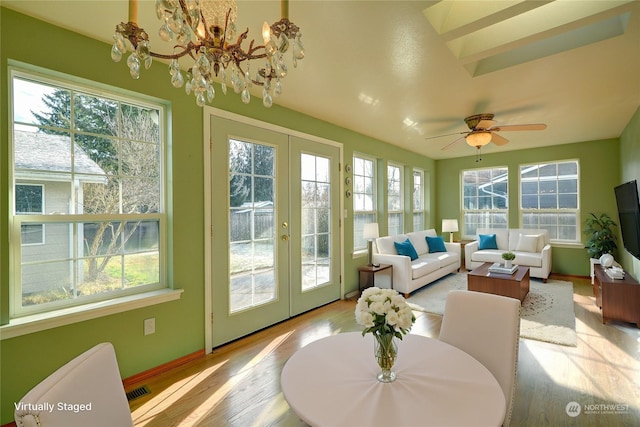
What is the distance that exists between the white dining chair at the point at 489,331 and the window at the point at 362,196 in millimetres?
2999

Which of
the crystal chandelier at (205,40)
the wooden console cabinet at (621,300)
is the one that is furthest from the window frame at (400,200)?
the crystal chandelier at (205,40)

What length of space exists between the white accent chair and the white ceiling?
1.91 m

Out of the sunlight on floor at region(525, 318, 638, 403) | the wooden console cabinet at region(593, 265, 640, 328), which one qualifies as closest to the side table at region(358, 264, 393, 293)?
the sunlight on floor at region(525, 318, 638, 403)

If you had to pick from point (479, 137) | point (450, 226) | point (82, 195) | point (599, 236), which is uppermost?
point (479, 137)

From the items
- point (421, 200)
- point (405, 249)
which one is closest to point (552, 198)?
point (421, 200)

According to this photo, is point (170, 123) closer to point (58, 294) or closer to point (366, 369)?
point (58, 294)

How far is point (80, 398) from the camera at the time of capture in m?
0.92

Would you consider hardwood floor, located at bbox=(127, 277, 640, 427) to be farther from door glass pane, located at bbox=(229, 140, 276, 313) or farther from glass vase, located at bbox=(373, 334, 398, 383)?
glass vase, located at bbox=(373, 334, 398, 383)

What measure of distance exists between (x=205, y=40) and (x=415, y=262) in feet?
14.4

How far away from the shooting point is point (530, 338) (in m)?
3.04

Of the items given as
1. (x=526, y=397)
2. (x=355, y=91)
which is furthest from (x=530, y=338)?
(x=355, y=91)

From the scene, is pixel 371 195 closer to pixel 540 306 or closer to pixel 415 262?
pixel 415 262

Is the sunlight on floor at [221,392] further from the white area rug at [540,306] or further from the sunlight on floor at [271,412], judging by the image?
the white area rug at [540,306]

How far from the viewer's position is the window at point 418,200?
21.5ft
